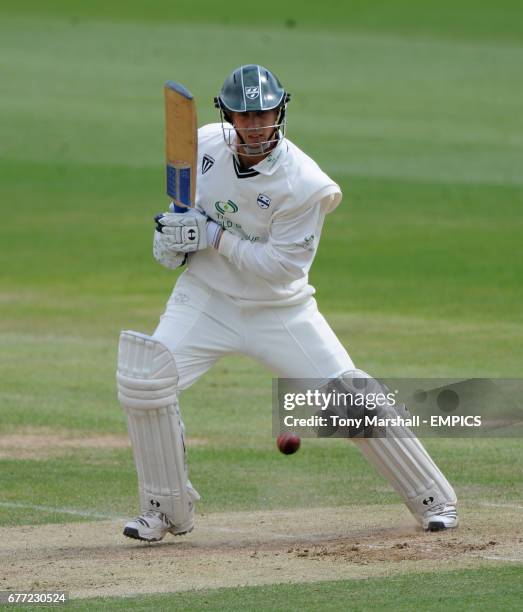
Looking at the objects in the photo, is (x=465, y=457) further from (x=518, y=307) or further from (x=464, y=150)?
(x=464, y=150)

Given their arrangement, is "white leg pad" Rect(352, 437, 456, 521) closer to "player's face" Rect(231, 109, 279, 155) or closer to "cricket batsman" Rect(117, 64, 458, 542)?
"cricket batsman" Rect(117, 64, 458, 542)

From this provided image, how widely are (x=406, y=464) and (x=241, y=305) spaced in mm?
1056

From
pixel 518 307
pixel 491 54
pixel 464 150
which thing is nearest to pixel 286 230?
pixel 518 307

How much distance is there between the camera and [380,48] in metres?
40.1

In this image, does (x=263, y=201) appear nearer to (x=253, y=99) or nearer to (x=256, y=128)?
(x=256, y=128)

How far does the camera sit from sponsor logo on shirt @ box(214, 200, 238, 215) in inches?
280

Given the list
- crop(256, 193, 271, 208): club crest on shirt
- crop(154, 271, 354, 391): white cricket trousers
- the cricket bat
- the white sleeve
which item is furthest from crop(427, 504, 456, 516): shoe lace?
the cricket bat

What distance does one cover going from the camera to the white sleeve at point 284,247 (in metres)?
6.91

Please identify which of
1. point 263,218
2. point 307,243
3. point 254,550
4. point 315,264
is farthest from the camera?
point 315,264

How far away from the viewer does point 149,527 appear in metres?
6.98

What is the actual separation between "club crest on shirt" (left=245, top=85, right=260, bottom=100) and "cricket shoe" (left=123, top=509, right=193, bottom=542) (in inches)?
76.3

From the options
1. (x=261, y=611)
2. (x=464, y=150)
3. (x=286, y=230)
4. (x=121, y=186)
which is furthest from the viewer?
(x=464, y=150)

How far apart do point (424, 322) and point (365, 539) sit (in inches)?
306

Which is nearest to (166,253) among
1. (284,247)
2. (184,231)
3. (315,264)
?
(184,231)
